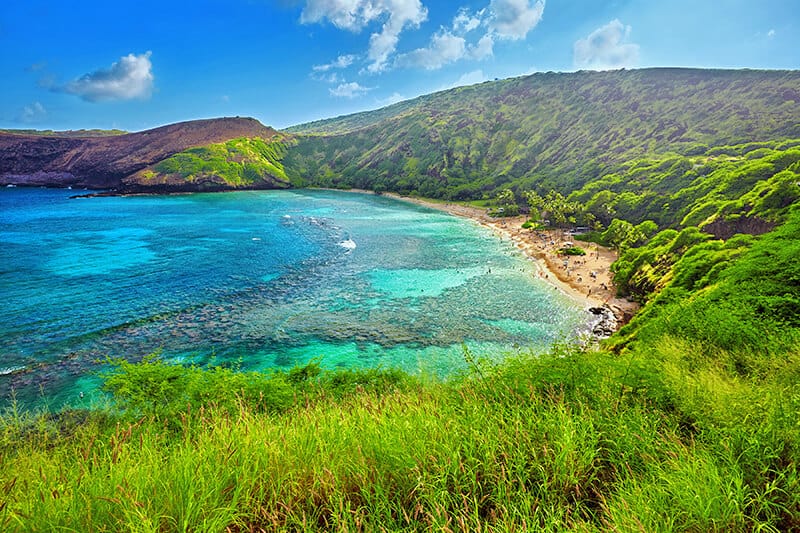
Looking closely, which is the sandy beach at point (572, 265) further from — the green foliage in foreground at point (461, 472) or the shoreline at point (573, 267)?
the green foliage in foreground at point (461, 472)

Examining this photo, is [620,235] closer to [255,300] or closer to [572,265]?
[572,265]

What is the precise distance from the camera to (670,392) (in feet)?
30.2

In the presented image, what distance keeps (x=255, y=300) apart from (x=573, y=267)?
5451cm

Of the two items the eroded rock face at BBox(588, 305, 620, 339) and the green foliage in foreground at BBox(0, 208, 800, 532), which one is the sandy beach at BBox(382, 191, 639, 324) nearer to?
the eroded rock face at BBox(588, 305, 620, 339)

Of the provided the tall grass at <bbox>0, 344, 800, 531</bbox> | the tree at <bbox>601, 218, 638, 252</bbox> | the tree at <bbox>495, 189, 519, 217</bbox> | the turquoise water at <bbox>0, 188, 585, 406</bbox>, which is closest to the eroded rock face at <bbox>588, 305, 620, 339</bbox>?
the turquoise water at <bbox>0, 188, 585, 406</bbox>

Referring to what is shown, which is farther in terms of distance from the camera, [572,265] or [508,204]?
[508,204]

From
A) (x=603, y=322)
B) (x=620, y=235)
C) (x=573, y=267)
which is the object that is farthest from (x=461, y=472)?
(x=620, y=235)

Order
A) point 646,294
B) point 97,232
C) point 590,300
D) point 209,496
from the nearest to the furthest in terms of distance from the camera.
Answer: point 209,496, point 646,294, point 590,300, point 97,232

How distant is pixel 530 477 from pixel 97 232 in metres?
118

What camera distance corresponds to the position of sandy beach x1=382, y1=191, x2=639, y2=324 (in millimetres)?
51875

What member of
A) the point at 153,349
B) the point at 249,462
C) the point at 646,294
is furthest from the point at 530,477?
the point at 646,294

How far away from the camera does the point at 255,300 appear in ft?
165

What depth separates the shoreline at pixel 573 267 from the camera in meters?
51.1

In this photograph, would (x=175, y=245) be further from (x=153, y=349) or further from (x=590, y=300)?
(x=590, y=300)
